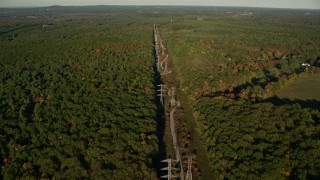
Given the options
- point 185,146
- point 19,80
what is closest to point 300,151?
point 185,146

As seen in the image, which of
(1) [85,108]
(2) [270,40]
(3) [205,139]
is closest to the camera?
(3) [205,139]

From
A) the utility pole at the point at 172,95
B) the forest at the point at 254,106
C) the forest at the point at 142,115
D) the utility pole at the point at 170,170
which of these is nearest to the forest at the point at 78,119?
the forest at the point at 142,115

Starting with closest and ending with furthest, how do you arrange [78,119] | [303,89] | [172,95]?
[78,119] → [172,95] → [303,89]

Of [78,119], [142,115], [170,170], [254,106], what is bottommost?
[170,170]

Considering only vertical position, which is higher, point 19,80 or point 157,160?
point 19,80

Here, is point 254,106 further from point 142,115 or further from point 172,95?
point 172,95

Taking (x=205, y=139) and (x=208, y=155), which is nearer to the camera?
(x=208, y=155)

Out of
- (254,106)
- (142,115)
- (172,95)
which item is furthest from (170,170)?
(172,95)

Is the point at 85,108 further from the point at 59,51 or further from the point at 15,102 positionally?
the point at 59,51
